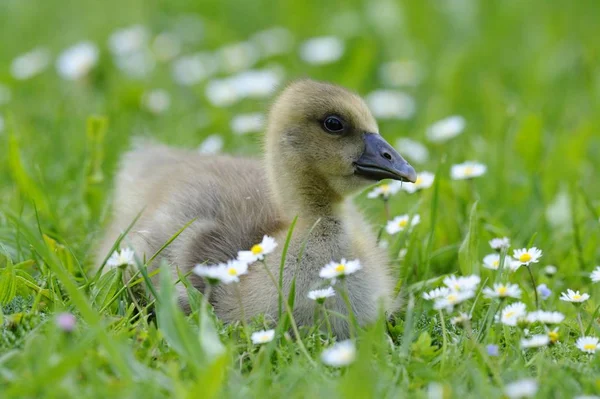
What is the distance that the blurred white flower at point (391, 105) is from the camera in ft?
17.0

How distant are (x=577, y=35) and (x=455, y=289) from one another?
400 cm

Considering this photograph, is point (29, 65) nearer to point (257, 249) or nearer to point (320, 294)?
point (257, 249)

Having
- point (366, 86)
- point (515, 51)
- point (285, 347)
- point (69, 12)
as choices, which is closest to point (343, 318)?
point (285, 347)

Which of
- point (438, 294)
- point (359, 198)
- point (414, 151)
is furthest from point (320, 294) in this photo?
point (414, 151)

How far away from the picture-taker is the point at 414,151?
4.45 metres

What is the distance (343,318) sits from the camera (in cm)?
277

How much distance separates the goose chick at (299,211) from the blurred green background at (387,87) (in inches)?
19.6

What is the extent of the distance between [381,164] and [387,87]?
274 cm

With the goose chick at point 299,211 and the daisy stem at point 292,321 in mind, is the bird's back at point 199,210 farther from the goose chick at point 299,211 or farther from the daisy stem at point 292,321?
the daisy stem at point 292,321

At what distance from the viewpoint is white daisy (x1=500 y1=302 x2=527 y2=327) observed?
2.58 m

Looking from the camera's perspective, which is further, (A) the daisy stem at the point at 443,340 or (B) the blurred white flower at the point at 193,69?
(B) the blurred white flower at the point at 193,69

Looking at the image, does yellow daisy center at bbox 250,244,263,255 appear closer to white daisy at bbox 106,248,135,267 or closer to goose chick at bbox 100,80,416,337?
goose chick at bbox 100,80,416,337

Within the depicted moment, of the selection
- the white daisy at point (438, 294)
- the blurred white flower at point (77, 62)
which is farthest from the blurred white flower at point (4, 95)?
the white daisy at point (438, 294)

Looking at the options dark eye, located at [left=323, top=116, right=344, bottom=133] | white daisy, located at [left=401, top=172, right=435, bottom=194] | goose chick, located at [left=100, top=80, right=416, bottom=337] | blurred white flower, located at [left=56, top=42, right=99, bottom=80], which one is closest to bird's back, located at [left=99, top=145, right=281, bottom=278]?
goose chick, located at [left=100, top=80, right=416, bottom=337]
